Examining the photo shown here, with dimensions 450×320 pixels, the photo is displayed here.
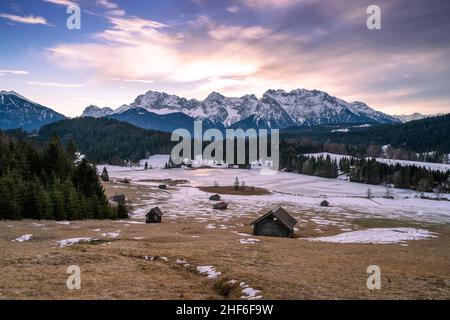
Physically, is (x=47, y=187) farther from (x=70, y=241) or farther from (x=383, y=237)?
(x=383, y=237)

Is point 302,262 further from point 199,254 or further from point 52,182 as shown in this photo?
point 52,182

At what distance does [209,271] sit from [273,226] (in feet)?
115

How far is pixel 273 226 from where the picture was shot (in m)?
56.6

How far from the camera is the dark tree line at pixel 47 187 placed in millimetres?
50069

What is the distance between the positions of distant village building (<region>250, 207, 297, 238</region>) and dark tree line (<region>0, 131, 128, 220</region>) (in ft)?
95.8

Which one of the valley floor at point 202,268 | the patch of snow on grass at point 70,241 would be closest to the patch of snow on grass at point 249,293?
the valley floor at point 202,268

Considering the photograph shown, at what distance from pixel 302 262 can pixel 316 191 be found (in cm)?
13869

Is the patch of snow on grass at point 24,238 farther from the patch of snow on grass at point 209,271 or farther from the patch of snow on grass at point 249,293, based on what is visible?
the patch of snow on grass at point 249,293

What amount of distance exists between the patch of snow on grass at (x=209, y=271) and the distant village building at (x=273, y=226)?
1328 inches

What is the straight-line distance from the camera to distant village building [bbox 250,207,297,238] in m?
56.2

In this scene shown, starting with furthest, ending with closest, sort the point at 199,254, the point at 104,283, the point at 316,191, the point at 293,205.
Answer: the point at 316,191
the point at 293,205
the point at 199,254
the point at 104,283

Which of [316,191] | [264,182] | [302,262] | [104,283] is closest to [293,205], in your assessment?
[316,191]

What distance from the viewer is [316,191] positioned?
162 meters

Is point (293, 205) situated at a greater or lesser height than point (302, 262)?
lesser
